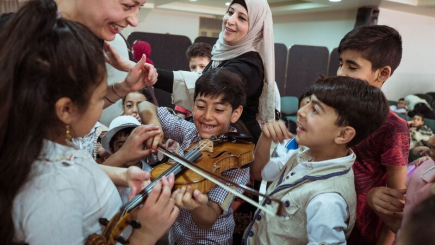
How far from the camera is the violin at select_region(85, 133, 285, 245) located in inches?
31.6

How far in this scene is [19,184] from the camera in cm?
69

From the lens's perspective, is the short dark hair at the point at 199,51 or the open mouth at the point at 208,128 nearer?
the open mouth at the point at 208,128

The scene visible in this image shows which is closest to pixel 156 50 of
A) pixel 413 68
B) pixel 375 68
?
pixel 375 68

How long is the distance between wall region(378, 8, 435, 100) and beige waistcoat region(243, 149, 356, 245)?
7.31 m

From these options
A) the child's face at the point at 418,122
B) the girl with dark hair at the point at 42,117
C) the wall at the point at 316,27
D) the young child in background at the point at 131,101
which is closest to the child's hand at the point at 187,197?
the girl with dark hair at the point at 42,117

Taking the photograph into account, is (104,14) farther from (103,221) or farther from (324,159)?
(324,159)

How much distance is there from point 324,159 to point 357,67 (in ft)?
1.75

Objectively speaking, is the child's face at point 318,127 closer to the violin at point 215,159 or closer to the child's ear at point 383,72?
the violin at point 215,159

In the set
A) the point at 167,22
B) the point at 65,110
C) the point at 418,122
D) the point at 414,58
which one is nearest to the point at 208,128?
the point at 65,110

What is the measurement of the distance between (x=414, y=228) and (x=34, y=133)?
838mm

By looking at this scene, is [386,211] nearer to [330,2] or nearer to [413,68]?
[330,2]

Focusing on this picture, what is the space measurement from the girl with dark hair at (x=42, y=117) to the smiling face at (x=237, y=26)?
1.10 m

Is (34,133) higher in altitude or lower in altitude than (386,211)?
higher

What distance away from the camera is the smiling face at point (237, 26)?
1759 mm
